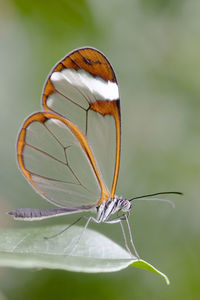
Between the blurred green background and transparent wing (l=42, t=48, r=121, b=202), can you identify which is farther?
the blurred green background

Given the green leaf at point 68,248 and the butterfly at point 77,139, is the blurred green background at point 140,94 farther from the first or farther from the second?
the green leaf at point 68,248

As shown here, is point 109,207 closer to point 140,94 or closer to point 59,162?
point 59,162

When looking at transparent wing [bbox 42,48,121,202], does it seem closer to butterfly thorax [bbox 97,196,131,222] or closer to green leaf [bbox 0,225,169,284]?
butterfly thorax [bbox 97,196,131,222]

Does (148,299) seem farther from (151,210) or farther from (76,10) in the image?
(76,10)

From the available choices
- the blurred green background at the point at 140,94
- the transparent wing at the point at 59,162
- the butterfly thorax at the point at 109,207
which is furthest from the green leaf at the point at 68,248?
the blurred green background at the point at 140,94

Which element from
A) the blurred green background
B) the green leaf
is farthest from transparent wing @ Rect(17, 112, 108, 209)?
the blurred green background

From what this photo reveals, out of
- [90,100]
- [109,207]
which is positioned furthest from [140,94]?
[109,207]
